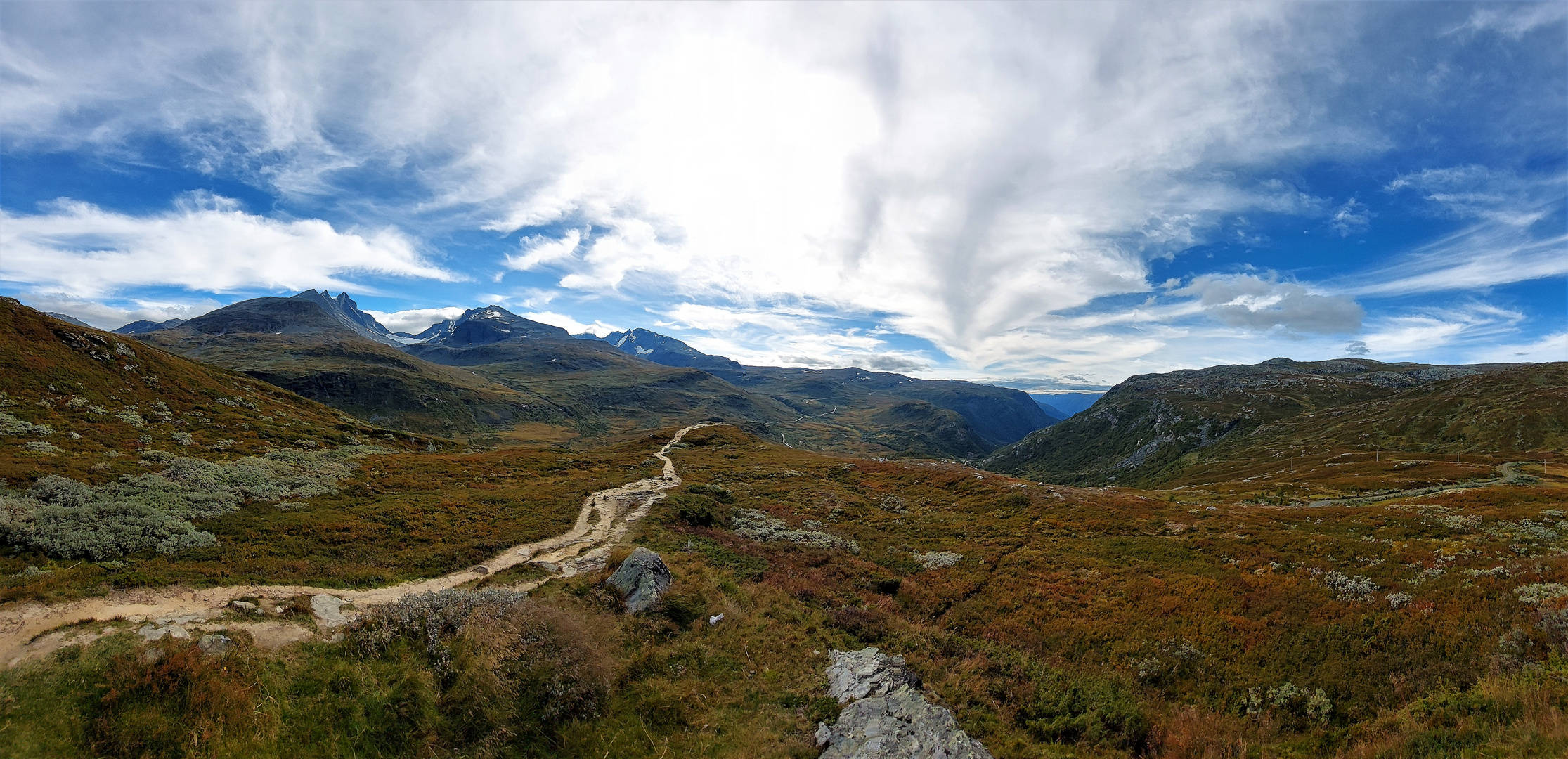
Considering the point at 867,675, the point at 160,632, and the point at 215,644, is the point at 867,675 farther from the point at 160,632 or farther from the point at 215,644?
the point at 160,632

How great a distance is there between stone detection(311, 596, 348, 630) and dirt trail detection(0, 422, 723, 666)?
442 millimetres

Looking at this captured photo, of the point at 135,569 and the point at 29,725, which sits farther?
the point at 135,569

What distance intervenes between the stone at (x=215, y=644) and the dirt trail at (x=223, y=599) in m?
0.97

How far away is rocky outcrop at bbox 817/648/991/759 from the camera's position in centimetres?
1241

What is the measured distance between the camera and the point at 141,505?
976 inches

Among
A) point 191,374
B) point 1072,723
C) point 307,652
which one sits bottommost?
point 1072,723

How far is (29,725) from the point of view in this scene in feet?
32.1

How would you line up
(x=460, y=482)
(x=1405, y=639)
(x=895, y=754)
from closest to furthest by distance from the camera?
(x=895, y=754) < (x=1405, y=639) < (x=460, y=482)

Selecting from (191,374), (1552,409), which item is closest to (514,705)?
(191,374)

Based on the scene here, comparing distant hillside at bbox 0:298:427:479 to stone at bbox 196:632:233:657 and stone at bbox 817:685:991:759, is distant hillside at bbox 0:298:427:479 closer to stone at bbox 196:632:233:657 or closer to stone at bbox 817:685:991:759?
stone at bbox 196:632:233:657

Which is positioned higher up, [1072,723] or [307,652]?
[307,652]

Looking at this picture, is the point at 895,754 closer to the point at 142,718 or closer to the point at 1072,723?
the point at 1072,723

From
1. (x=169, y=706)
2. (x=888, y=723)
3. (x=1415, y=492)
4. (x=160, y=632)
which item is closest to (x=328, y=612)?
(x=160, y=632)

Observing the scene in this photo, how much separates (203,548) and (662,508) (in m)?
24.8
